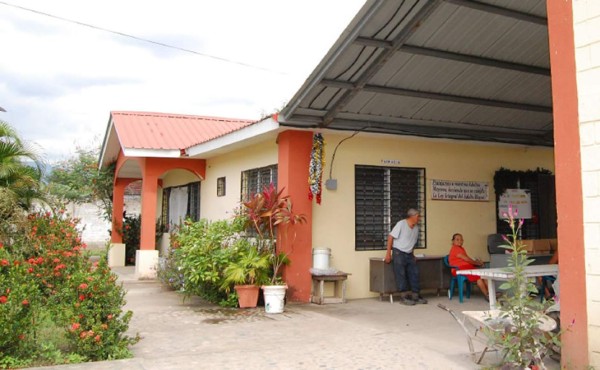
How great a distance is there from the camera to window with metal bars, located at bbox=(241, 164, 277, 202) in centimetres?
1032

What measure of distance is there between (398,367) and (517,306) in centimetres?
131


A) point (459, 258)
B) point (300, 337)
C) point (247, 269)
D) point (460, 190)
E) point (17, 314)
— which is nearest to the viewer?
point (17, 314)

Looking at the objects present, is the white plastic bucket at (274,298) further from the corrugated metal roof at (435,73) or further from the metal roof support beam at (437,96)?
the metal roof support beam at (437,96)

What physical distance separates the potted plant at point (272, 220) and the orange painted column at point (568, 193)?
180 inches

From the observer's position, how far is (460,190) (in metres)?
10.9

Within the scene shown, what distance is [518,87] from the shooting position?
9086 millimetres

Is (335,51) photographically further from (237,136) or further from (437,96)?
(237,136)

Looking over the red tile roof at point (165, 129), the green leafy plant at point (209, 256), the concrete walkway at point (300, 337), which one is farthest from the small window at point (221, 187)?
the concrete walkway at point (300, 337)

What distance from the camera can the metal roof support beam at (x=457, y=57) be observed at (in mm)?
7371

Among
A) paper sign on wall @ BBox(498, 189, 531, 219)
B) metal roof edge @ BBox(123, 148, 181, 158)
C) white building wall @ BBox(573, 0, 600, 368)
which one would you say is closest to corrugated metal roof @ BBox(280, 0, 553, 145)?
paper sign on wall @ BBox(498, 189, 531, 219)

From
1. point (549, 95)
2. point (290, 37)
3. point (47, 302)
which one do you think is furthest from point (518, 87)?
point (290, 37)

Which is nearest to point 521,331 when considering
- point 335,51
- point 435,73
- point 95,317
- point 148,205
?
point 95,317

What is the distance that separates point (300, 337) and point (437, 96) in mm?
4449

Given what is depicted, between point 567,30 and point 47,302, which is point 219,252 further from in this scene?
point 567,30
